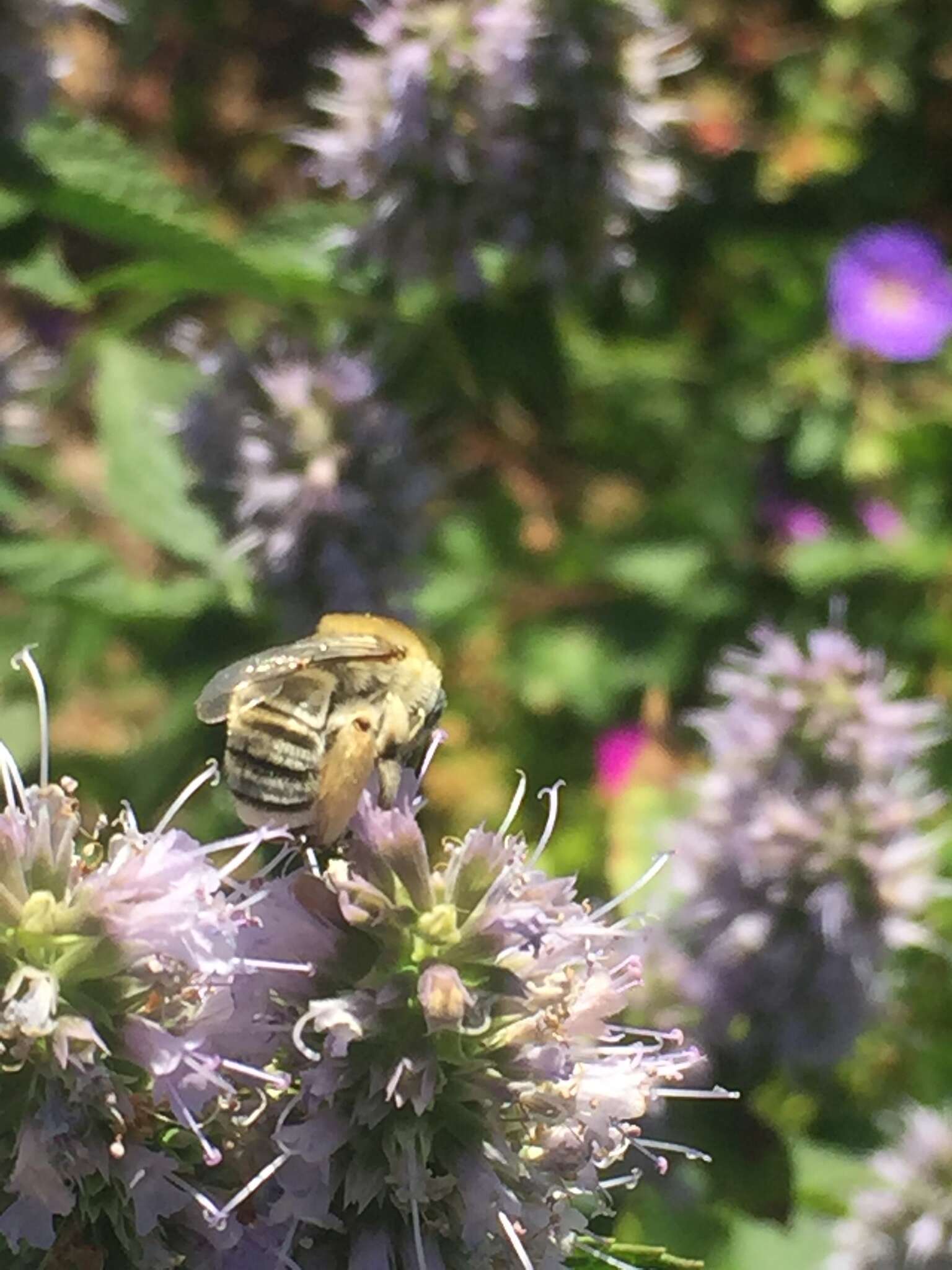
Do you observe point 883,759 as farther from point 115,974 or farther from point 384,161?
point 115,974

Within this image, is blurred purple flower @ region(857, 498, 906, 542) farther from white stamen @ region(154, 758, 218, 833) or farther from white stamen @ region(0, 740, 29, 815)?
white stamen @ region(0, 740, 29, 815)

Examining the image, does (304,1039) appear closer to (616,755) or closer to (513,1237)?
(513,1237)

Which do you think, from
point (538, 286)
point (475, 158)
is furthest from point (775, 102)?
point (475, 158)

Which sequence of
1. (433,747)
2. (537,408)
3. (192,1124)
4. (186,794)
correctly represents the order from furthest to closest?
(537,408), (433,747), (186,794), (192,1124)

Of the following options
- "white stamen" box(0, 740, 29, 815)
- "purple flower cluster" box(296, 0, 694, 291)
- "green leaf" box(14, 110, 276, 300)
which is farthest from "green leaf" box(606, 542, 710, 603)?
"white stamen" box(0, 740, 29, 815)

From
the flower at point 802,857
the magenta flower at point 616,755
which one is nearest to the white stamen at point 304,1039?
the flower at point 802,857

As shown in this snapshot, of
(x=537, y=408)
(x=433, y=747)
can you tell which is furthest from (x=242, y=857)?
(x=537, y=408)

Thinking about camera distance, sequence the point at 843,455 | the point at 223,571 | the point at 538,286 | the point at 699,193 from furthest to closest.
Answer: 1. the point at 843,455
2. the point at 699,193
3. the point at 538,286
4. the point at 223,571
